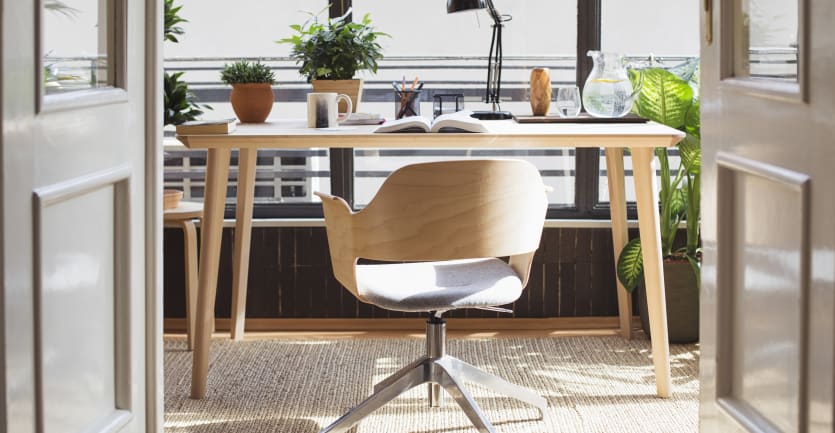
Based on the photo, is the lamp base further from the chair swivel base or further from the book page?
A: the chair swivel base

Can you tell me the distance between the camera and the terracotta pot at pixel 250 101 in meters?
3.37

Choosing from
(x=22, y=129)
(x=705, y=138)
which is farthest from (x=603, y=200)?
(x=22, y=129)

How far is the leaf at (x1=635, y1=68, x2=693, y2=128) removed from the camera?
136 inches

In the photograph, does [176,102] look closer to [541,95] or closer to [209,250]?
[209,250]

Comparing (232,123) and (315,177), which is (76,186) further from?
(315,177)

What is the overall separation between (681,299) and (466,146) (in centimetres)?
118

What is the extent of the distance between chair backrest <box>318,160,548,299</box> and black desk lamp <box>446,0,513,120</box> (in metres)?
0.86

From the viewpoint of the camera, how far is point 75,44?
5.02ft

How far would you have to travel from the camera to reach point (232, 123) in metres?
2.98

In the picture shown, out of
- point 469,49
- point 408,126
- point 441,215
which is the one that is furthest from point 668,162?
point 441,215

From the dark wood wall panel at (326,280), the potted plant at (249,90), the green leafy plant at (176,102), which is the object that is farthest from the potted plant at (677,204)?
the green leafy plant at (176,102)

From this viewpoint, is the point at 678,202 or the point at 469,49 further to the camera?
the point at 469,49

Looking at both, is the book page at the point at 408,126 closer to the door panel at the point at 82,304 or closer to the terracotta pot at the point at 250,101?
the terracotta pot at the point at 250,101

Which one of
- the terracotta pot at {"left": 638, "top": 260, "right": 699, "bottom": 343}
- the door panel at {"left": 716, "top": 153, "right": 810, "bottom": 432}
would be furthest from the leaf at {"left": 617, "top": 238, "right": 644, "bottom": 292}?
the door panel at {"left": 716, "top": 153, "right": 810, "bottom": 432}
